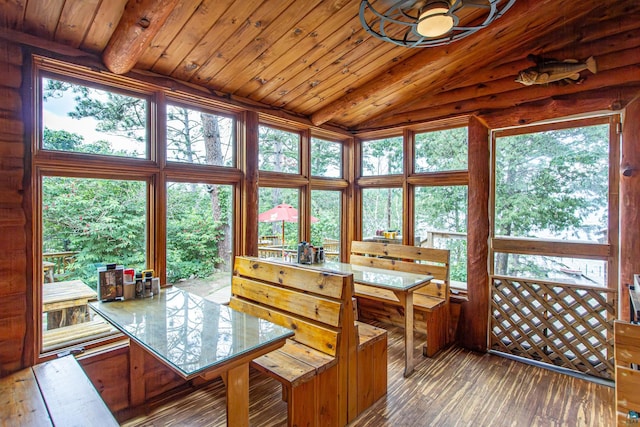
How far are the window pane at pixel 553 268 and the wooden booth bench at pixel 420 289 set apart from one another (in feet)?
2.06

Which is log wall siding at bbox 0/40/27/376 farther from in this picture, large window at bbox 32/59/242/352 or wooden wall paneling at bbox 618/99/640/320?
wooden wall paneling at bbox 618/99/640/320

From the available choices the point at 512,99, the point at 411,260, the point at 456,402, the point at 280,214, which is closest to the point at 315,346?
the point at 456,402

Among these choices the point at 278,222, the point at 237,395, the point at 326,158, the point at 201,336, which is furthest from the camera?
the point at 326,158

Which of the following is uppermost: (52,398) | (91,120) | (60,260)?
(91,120)

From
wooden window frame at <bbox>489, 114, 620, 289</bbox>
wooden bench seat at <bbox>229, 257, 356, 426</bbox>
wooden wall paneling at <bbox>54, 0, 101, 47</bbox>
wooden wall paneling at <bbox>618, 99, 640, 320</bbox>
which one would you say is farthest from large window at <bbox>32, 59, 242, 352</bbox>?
wooden wall paneling at <bbox>618, 99, 640, 320</bbox>

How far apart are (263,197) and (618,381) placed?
10.1 ft

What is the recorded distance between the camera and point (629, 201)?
8.87 feet

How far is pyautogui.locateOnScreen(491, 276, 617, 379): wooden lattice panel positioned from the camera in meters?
2.89

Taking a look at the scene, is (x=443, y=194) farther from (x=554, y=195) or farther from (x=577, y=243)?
(x=577, y=243)

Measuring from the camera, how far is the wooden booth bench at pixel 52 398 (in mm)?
1467

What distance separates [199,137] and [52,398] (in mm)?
2194

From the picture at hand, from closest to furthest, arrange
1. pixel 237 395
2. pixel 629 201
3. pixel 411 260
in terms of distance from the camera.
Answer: pixel 237 395 < pixel 629 201 < pixel 411 260

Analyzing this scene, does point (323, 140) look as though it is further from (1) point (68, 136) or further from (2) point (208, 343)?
(2) point (208, 343)

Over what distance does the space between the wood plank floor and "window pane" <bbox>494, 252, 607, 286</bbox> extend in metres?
0.90
